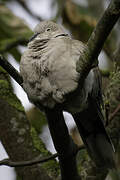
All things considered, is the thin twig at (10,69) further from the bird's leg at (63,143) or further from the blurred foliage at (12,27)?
the blurred foliage at (12,27)

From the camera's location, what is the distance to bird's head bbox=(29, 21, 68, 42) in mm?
3477

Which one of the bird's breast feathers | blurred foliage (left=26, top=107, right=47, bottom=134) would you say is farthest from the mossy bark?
blurred foliage (left=26, top=107, right=47, bottom=134)

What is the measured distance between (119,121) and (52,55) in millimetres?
1230

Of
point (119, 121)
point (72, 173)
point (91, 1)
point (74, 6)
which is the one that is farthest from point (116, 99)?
point (91, 1)

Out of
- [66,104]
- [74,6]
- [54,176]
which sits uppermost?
[74,6]

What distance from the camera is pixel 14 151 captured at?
385cm

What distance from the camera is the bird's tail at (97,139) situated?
3.49m

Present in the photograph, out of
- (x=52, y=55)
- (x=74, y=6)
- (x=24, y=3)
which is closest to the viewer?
Answer: (x=52, y=55)

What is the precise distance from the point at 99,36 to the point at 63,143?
0.93 meters

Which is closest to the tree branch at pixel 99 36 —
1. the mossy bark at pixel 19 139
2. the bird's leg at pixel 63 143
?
the bird's leg at pixel 63 143

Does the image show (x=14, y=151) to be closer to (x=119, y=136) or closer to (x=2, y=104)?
(x=2, y=104)

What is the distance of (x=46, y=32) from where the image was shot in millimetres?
3658

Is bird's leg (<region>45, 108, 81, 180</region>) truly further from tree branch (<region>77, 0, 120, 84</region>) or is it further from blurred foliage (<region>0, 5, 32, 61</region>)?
blurred foliage (<region>0, 5, 32, 61</region>)

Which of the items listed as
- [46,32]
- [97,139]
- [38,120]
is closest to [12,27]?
[38,120]
